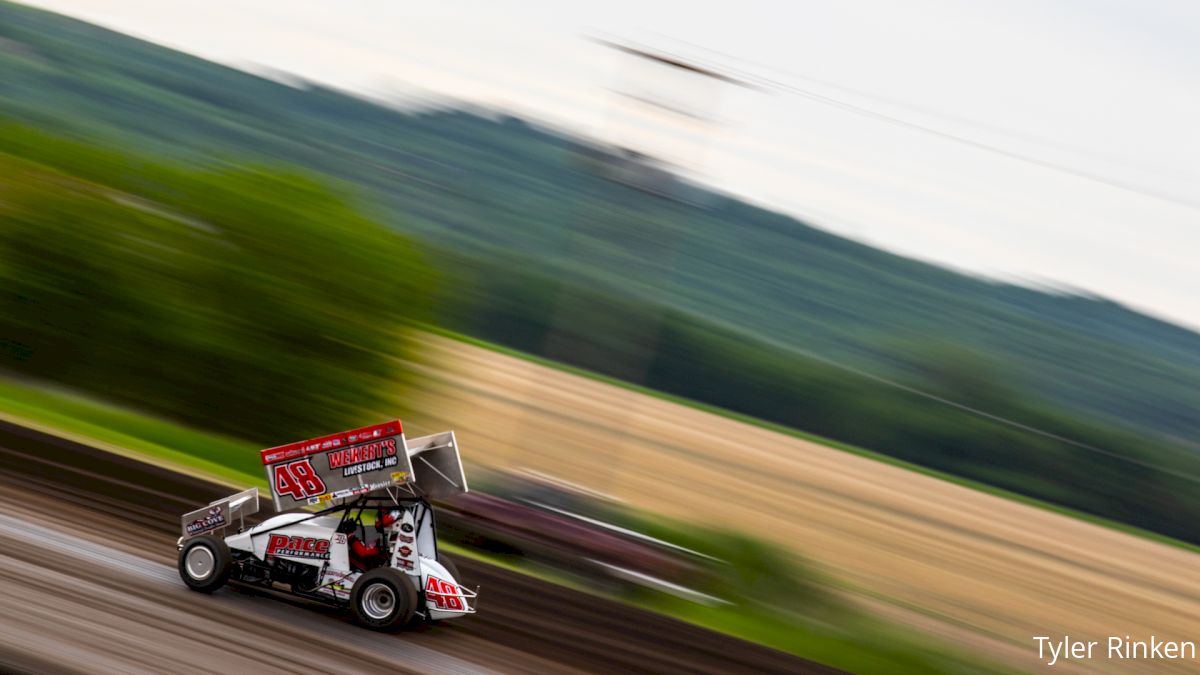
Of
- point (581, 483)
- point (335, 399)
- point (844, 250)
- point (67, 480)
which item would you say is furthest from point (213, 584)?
point (844, 250)

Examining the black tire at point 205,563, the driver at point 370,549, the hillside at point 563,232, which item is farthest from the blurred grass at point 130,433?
the hillside at point 563,232

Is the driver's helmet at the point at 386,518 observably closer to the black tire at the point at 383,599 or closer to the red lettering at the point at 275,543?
the black tire at the point at 383,599

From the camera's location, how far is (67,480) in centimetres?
998

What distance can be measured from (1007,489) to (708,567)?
1023 inches

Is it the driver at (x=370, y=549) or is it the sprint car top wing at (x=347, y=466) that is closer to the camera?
the sprint car top wing at (x=347, y=466)

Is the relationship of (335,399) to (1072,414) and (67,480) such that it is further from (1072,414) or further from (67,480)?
(1072,414)

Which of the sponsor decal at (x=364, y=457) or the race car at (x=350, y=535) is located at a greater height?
the sponsor decal at (x=364, y=457)

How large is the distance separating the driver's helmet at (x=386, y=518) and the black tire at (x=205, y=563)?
3.37ft

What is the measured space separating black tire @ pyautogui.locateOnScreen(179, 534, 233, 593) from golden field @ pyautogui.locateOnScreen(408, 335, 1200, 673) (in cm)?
536

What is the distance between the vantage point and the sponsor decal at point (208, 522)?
7.91 m

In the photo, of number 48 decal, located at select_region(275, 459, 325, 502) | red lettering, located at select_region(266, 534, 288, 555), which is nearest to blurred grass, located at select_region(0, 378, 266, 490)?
red lettering, located at select_region(266, 534, 288, 555)

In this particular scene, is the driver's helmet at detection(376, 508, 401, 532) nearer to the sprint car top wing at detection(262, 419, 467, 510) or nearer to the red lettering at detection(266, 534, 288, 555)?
the sprint car top wing at detection(262, 419, 467, 510)

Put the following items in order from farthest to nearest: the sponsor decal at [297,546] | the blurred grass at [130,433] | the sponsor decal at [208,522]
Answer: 1. the blurred grass at [130,433]
2. the sponsor decal at [208,522]
3. the sponsor decal at [297,546]

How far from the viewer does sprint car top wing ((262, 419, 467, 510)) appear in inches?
298
